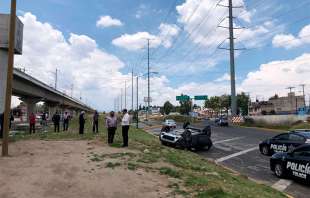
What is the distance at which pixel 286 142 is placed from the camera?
17156 mm

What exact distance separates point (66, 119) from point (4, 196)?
23.0 m

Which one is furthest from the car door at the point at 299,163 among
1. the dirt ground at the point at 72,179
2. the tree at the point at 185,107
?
the tree at the point at 185,107

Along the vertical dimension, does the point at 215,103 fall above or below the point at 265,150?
above

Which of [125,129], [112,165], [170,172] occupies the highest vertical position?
[125,129]

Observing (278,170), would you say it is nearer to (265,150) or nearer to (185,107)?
(265,150)

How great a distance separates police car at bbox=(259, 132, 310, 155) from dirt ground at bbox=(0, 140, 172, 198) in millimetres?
9680

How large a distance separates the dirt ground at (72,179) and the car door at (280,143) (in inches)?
391

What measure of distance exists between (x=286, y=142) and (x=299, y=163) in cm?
628

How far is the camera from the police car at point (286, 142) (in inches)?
648

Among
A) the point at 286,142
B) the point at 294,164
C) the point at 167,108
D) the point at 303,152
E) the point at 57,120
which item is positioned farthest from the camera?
the point at 167,108

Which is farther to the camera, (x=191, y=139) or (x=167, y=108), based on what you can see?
(x=167, y=108)

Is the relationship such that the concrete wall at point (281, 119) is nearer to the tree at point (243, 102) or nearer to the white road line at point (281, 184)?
the white road line at point (281, 184)

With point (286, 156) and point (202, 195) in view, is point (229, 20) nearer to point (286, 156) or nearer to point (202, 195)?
point (286, 156)

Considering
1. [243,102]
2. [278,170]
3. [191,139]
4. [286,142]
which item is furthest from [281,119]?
[243,102]
